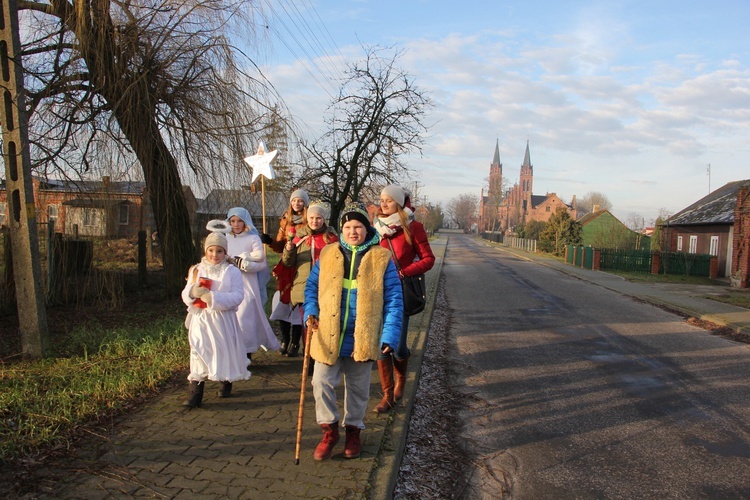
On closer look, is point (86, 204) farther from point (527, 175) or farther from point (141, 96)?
point (527, 175)

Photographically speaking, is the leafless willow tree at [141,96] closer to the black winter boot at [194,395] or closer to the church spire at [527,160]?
the black winter boot at [194,395]

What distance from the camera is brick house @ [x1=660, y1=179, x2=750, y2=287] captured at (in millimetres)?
26844

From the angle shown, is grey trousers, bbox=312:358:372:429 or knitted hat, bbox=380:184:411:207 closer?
grey trousers, bbox=312:358:372:429

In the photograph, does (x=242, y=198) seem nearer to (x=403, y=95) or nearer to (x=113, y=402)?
(x=113, y=402)

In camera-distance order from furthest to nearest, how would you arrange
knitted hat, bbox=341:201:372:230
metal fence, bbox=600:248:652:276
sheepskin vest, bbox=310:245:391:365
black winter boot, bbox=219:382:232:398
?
1. metal fence, bbox=600:248:652:276
2. black winter boot, bbox=219:382:232:398
3. knitted hat, bbox=341:201:372:230
4. sheepskin vest, bbox=310:245:391:365

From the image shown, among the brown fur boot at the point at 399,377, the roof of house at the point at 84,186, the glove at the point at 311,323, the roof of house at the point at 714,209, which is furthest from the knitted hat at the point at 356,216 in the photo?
the roof of house at the point at 714,209

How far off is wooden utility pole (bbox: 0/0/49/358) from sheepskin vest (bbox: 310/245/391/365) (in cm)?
386

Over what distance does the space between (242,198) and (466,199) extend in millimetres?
143520

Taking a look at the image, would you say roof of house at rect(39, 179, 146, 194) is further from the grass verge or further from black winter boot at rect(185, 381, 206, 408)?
black winter boot at rect(185, 381, 206, 408)

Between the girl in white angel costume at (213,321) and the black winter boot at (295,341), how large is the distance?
1.81m

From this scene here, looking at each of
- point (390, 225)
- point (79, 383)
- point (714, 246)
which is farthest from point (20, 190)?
point (714, 246)

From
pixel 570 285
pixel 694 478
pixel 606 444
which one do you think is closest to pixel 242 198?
pixel 606 444

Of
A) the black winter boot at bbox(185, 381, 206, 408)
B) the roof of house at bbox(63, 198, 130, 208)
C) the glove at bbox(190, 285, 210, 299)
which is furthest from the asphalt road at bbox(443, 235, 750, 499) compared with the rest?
the roof of house at bbox(63, 198, 130, 208)

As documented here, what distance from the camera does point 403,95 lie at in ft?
55.5
